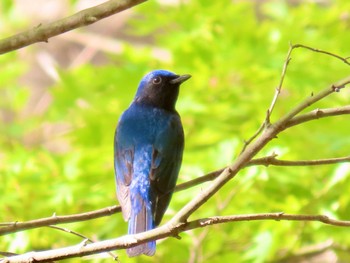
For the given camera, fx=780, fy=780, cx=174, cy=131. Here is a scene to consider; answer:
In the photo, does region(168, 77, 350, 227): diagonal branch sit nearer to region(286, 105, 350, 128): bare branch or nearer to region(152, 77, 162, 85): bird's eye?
region(286, 105, 350, 128): bare branch

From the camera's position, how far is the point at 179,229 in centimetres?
210

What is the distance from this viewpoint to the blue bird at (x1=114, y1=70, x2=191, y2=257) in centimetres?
320

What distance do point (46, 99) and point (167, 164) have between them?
4.55m

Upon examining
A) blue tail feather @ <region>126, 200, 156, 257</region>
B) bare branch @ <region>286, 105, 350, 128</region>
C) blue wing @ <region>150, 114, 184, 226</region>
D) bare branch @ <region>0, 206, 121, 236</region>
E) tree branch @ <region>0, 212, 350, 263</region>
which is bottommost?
tree branch @ <region>0, 212, 350, 263</region>

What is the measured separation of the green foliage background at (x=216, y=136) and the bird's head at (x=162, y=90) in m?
0.25

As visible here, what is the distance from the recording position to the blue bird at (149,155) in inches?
126

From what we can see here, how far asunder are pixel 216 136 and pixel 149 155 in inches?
41.2

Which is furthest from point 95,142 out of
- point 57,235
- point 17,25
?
point 17,25

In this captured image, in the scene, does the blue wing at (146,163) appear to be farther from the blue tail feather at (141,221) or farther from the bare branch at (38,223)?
the bare branch at (38,223)

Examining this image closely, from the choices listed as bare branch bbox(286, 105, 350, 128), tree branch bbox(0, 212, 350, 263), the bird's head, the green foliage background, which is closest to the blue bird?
the bird's head

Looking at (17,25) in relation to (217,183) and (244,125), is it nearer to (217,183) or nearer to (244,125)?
(244,125)

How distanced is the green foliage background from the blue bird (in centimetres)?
29

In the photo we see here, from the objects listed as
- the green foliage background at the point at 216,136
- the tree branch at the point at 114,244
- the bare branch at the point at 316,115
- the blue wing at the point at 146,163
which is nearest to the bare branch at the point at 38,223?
the tree branch at the point at 114,244

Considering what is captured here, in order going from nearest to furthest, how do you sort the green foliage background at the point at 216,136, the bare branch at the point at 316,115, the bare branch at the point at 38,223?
the bare branch at the point at 316,115 → the bare branch at the point at 38,223 → the green foliage background at the point at 216,136
